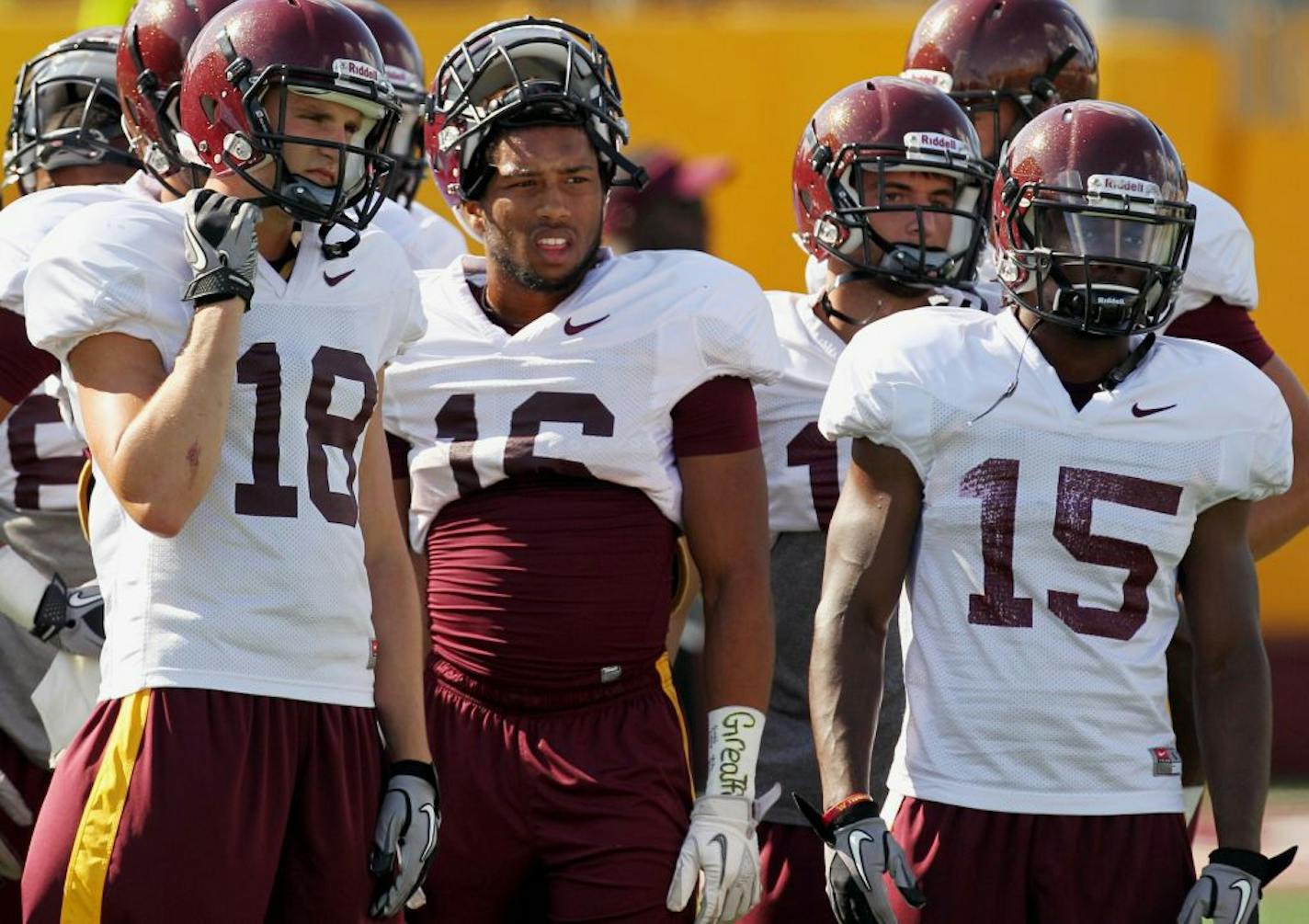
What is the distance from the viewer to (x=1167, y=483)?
316cm

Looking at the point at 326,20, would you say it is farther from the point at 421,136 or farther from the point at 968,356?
the point at 421,136

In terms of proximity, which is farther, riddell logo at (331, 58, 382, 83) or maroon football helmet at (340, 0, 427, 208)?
maroon football helmet at (340, 0, 427, 208)

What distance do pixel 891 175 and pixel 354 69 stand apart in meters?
1.12

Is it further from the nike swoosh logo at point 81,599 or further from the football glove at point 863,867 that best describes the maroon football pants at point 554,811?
the nike swoosh logo at point 81,599

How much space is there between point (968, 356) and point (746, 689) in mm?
673

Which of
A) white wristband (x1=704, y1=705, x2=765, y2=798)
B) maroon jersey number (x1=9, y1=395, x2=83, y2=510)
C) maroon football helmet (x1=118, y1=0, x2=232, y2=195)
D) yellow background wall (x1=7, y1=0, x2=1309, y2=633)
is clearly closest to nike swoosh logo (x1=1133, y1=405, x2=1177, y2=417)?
white wristband (x1=704, y1=705, x2=765, y2=798)

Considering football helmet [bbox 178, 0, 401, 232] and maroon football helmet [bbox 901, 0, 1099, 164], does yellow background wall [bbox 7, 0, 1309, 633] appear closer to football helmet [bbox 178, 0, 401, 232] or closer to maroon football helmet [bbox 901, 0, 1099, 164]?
maroon football helmet [bbox 901, 0, 1099, 164]

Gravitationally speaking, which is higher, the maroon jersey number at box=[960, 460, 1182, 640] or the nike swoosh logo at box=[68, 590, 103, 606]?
the maroon jersey number at box=[960, 460, 1182, 640]

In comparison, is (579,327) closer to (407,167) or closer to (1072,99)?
(1072,99)

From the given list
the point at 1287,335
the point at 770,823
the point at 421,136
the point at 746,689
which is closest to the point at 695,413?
the point at 746,689

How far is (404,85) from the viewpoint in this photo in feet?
16.0

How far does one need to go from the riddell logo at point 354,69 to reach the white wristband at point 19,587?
1.13 m

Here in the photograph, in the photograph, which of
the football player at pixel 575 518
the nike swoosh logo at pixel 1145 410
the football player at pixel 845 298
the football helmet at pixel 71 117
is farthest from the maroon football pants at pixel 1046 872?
the football helmet at pixel 71 117

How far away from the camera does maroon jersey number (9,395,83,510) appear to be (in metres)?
4.23
